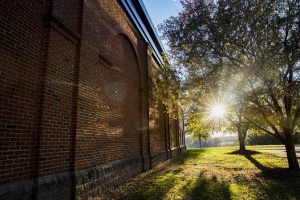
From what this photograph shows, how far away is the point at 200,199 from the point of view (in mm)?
5414

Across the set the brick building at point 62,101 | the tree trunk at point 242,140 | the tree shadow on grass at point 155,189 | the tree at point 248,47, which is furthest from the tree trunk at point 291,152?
the tree trunk at point 242,140

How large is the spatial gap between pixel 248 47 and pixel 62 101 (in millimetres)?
6583

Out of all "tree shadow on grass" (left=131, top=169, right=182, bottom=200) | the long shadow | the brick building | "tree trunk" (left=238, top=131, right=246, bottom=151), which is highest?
the brick building

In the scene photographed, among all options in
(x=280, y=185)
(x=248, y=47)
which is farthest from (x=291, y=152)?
(x=248, y=47)

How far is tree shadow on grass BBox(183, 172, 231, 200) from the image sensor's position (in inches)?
221

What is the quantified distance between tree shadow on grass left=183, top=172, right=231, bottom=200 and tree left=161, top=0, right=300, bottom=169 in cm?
369

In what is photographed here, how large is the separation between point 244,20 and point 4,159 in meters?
7.68

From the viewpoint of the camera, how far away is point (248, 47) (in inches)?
306

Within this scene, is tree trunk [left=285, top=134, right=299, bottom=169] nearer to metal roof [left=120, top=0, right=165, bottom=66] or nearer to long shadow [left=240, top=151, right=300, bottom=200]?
long shadow [left=240, top=151, right=300, bottom=200]

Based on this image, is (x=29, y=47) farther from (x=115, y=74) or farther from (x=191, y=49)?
(x=191, y=49)

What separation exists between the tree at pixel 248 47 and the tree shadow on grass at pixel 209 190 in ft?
12.1

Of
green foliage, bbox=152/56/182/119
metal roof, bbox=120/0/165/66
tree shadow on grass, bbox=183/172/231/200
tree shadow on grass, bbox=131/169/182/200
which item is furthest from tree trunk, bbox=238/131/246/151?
tree shadow on grass, bbox=131/169/182/200

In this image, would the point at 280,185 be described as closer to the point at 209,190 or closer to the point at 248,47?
the point at 209,190

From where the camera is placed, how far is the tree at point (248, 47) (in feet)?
23.2
